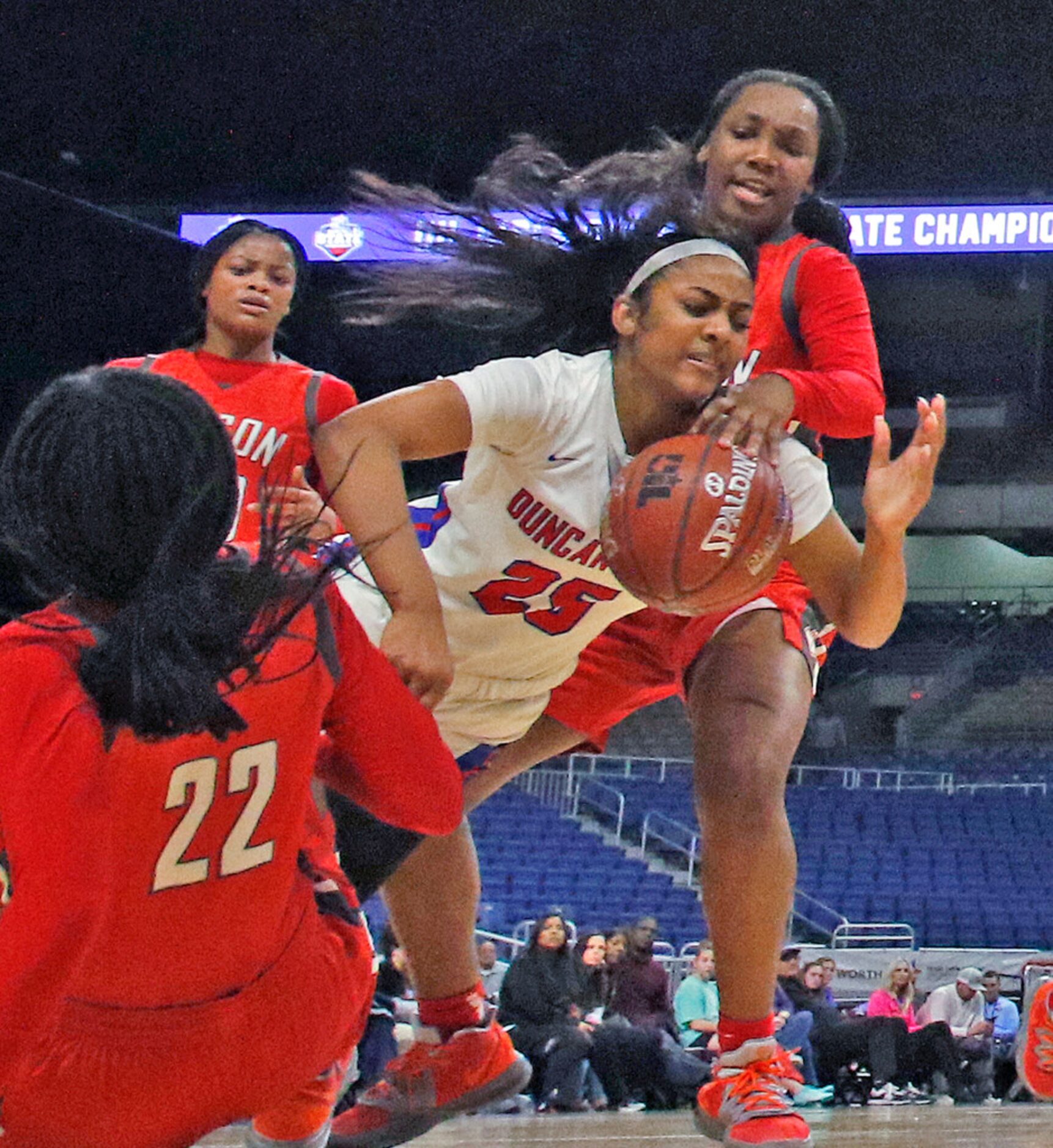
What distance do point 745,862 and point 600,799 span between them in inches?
460

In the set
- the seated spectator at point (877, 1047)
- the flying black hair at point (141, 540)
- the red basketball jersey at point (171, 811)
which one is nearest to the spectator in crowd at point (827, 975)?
the seated spectator at point (877, 1047)

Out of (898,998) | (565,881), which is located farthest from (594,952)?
(565,881)

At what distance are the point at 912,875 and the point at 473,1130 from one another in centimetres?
787

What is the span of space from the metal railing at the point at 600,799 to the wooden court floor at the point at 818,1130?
6.74 m

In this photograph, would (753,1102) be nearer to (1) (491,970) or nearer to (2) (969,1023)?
(1) (491,970)

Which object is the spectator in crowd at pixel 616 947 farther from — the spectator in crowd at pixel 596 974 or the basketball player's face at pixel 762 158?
the basketball player's face at pixel 762 158

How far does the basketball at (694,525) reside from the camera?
2.29m

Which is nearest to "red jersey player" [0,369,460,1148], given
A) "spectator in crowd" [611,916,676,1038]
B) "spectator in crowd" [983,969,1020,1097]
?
"spectator in crowd" [611,916,676,1038]

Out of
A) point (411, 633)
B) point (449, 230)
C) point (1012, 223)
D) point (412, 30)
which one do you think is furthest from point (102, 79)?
point (411, 633)

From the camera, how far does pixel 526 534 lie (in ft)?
8.43

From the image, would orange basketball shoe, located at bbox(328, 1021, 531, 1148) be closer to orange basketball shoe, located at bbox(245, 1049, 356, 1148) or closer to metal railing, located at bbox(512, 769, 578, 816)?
orange basketball shoe, located at bbox(245, 1049, 356, 1148)

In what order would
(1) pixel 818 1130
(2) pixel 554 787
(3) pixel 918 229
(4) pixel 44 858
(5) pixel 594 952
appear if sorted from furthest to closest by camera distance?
(2) pixel 554 787
(3) pixel 918 229
(5) pixel 594 952
(1) pixel 818 1130
(4) pixel 44 858

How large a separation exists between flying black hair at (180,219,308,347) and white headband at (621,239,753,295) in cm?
94

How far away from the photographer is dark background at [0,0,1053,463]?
9.50 metres
